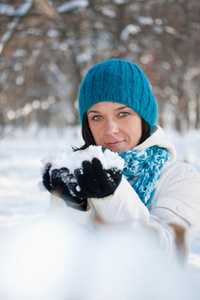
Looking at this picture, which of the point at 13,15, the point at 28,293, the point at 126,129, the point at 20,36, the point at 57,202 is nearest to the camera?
the point at 28,293

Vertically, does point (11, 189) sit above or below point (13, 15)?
below

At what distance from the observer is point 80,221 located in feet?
4.03

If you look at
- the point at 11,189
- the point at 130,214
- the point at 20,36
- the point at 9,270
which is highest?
the point at 9,270

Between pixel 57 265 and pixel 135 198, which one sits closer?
pixel 57 265

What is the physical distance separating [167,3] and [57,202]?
337 inches

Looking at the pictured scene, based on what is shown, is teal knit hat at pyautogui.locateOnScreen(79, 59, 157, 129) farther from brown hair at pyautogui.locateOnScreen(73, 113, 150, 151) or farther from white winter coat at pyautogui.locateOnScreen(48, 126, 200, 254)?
white winter coat at pyautogui.locateOnScreen(48, 126, 200, 254)

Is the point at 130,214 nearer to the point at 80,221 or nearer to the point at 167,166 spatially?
the point at 80,221

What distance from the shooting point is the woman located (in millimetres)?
1044

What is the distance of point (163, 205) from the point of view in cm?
135

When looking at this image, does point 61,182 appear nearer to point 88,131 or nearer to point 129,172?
point 129,172

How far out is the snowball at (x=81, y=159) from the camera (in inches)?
39.4

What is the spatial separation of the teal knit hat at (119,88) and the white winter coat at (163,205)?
0.18 meters

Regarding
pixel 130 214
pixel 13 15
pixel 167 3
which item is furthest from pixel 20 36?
pixel 130 214

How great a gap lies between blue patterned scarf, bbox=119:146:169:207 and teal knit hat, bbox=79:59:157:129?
28 cm
